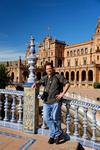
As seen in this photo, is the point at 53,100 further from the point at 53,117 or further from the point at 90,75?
the point at 90,75

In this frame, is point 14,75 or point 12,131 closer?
point 12,131

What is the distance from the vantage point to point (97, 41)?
76375 mm

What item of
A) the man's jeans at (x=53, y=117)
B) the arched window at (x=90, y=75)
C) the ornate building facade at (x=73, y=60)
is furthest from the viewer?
the arched window at (x=90, y=75)

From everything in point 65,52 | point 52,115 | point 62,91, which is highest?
point 65,52

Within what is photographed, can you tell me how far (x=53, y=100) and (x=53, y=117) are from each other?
1.40ft

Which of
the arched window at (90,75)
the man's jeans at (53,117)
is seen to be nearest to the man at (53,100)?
the man's jeans at (53,117)

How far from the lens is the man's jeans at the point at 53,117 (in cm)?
641

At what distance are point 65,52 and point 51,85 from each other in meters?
86.7

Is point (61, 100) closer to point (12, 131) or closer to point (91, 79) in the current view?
point (12, 131)

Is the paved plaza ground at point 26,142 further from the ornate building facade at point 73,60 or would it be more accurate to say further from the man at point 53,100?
the ornate building facade at point 73,60

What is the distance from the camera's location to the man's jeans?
6.41 metres

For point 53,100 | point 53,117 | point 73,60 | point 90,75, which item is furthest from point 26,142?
point 73,60

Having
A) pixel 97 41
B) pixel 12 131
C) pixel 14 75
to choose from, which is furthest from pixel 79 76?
pixel 12 131

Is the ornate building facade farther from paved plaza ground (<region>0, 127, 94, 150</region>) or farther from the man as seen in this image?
the man
